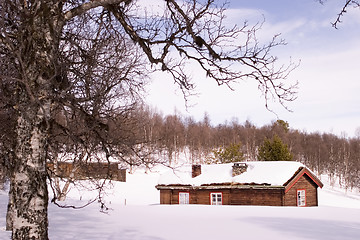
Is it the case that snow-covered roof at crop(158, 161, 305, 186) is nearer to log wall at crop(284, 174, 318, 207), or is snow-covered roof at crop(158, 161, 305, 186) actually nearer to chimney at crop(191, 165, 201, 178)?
chimney at crop(191, 165, 201, 178)

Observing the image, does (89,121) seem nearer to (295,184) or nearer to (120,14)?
(120,14)

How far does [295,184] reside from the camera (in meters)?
26.6

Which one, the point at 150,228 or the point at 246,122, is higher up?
the point at 246,122

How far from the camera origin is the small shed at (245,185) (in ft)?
82.8

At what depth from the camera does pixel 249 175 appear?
26.7 metres

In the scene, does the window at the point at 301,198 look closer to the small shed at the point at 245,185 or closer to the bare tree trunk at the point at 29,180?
the small shed at the point at 245,185

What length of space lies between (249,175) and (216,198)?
3128mm

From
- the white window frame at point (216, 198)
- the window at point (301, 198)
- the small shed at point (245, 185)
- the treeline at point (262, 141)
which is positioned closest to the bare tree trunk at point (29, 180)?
the small shed at point (245, 185)

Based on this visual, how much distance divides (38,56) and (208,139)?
74094 mm

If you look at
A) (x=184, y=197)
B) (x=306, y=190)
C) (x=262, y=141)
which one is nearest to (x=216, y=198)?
(x=184, y=197)

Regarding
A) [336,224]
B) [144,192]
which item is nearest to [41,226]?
[336,224]

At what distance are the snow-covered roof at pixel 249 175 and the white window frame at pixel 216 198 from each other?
92cm

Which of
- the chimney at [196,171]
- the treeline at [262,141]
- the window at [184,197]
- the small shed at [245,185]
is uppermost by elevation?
the treeline at [262,141]

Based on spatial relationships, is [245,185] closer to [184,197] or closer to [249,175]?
[249,175]
